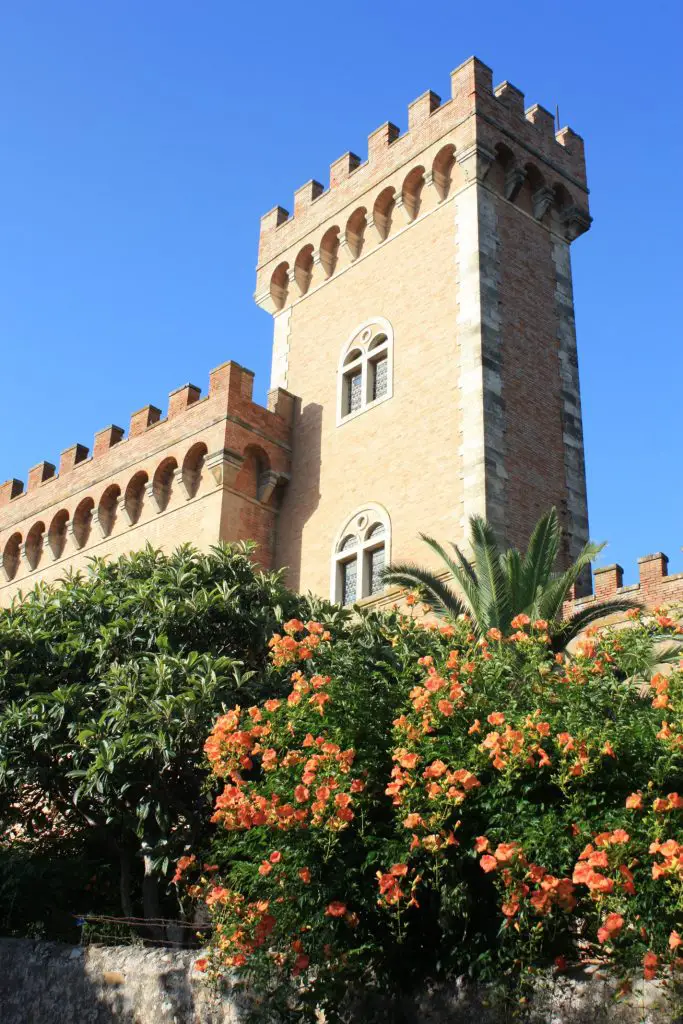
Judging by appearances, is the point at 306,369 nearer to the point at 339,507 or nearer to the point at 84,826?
the point at 339,507

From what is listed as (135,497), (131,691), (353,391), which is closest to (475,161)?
(353,391)

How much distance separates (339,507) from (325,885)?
12.1 m

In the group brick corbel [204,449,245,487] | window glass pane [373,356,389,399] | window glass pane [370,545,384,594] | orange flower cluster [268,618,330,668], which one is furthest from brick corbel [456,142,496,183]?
orange flower cluster [268,618,330,668]

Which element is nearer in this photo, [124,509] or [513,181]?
[513,181]

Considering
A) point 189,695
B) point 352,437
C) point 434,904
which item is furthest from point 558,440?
point 434,904

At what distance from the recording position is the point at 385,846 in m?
8.19

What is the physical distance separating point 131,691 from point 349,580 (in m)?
8.22

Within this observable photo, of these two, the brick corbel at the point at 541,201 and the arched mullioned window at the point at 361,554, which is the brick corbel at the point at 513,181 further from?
the arched mullioned window at the point at 361,554

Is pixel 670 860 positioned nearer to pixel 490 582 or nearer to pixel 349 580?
pixel 490 582

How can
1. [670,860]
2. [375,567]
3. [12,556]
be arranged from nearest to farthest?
[670,860]
[375,567]
[12,556]

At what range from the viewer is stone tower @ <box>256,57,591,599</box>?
1856 cm

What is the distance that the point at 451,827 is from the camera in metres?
8.26

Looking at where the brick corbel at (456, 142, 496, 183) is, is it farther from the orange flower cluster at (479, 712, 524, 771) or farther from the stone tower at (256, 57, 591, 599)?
the orange flower cluster at (479, 712, 524, 771)

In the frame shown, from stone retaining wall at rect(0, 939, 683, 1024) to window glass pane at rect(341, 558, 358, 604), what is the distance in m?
9.03
